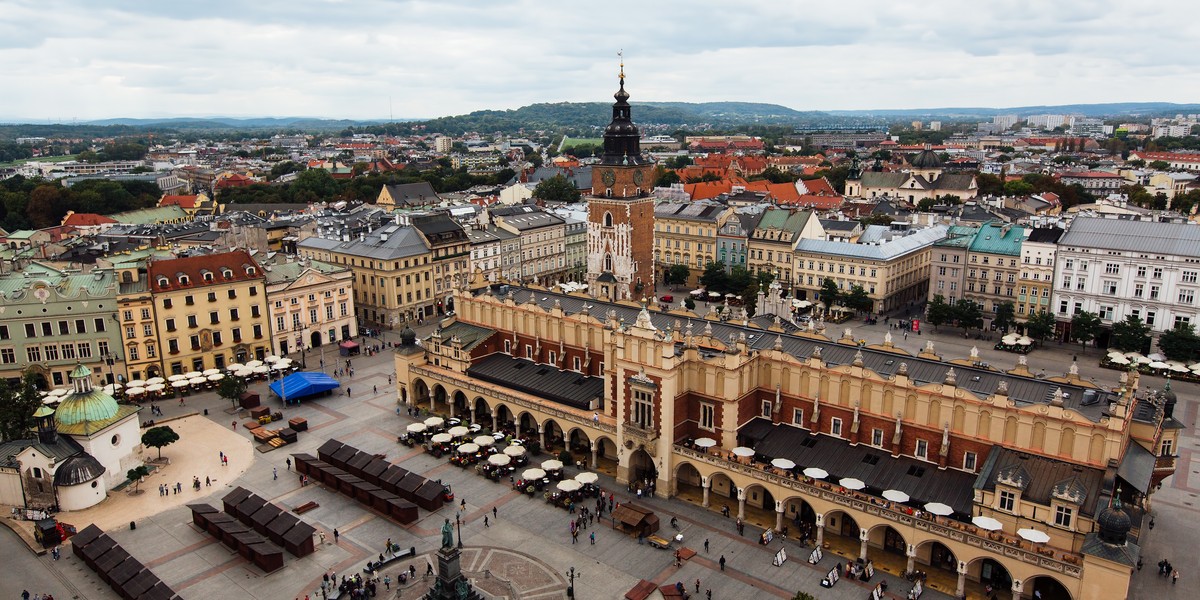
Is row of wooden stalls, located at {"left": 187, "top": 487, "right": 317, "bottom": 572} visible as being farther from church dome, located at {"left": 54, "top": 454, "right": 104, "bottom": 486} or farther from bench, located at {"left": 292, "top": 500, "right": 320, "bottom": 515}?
church dome, located at {"left": 54, "top": 454, "right": 104, "bottom": 486}

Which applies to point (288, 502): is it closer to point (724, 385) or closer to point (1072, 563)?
point (724, 385)

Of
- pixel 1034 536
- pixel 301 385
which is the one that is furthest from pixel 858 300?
pixel 301 385

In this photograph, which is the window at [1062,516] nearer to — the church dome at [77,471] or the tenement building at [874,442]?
the tenement building at [874,442]

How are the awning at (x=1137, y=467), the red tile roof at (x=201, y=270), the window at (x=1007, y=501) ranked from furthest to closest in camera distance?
the red tile roof at (x=201, y=270), the window at (x=1007, y=501), the awning at (x=1137, y=467)

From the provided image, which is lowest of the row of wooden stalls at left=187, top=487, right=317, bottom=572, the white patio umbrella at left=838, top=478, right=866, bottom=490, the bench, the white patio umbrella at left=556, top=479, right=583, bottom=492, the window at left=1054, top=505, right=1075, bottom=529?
the bench

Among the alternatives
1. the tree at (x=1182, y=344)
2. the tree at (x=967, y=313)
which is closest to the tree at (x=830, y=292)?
the tree at (x=967, y=313)

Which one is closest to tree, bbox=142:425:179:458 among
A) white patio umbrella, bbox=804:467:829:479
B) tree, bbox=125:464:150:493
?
tree, bbox=125:464:150:493
